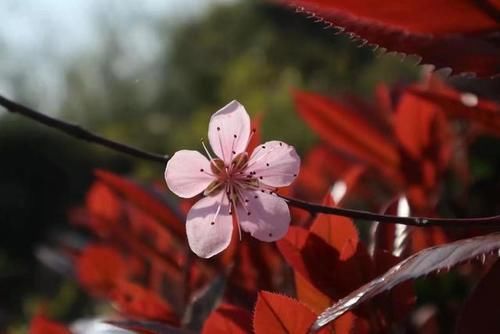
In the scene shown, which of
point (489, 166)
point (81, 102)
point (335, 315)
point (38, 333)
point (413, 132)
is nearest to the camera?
point (335, 315)

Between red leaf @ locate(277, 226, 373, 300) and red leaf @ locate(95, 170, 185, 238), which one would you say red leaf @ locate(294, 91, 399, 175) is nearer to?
red leaf @ locate(95, 170, 185, 238)

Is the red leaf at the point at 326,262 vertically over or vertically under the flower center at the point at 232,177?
under

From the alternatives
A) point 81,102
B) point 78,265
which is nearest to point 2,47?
point 81,102

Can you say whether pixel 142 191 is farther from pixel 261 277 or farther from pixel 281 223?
pixel 281 223

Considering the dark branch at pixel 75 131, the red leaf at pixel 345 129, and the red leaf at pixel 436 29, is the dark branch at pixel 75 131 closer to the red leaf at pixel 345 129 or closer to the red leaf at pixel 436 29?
the red leaf at pixel 436 29

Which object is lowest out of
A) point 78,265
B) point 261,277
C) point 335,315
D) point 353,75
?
point 335,315

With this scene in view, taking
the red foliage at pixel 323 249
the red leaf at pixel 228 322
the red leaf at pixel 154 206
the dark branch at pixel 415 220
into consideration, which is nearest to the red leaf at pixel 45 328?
the red foliage at pixel 323 249

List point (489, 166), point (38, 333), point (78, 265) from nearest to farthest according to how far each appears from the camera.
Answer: point (38, 333)
point (78, 265)
point (489, 166)
